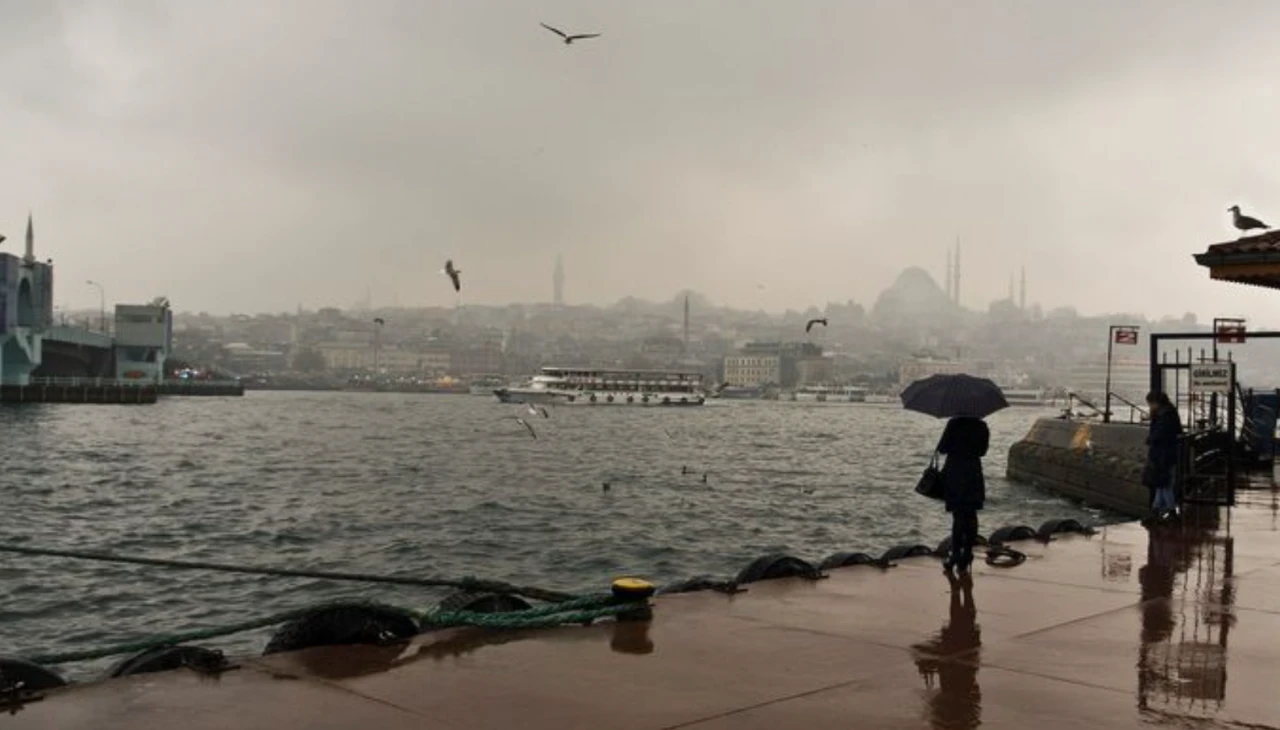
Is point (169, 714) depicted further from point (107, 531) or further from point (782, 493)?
point (782, 493)

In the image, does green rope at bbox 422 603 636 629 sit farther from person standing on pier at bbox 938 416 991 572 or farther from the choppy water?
the choppy water

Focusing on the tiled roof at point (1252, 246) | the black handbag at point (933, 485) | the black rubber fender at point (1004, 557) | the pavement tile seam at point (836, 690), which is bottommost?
the black rubber fender at point (1004, 557)

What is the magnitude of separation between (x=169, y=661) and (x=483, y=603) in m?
2.36

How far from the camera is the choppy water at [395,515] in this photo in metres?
17.3

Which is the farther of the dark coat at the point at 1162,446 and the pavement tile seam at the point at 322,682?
the dark coat at the point at 1162,446

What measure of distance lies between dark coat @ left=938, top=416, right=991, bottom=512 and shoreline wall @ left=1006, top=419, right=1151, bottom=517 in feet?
50.4

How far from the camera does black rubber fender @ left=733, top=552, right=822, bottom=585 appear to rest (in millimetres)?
10383

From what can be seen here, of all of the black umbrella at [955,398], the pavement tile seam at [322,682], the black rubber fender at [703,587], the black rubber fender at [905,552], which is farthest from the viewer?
the black rubber fender at [905,552]

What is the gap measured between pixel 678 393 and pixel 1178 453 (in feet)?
455

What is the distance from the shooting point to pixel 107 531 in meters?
26.4

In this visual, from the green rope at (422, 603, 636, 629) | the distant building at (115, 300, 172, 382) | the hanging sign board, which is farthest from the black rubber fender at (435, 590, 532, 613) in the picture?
the distant building at (115, 300, 172, 382)

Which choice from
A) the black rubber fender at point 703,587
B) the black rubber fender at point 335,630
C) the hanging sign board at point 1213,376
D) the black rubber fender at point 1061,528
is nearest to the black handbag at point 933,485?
the black rubber fender at point 703,587

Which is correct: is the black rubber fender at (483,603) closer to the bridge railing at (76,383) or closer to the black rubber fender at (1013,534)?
the black rubber fender at (1013,534)

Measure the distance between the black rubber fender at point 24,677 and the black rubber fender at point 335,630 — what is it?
1339mm
